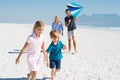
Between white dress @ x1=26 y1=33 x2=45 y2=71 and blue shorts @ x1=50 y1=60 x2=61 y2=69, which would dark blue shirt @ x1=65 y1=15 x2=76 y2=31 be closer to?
blue shorts @ x1=50 y1=60 x2=61 y2=69

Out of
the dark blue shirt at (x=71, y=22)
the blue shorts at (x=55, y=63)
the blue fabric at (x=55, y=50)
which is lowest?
the blue shorts at (x=55, y=63)

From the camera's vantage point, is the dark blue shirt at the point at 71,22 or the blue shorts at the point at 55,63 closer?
the blue shorts at the point at 55,63

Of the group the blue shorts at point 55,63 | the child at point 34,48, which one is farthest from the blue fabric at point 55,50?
the child at point 34,48

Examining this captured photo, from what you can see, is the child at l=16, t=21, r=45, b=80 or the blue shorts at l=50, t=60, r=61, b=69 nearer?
the child at l=16, t=21, r=45, b=80

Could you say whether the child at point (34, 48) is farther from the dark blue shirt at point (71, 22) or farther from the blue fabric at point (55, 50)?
the dark blue shirt at point (71, 22)

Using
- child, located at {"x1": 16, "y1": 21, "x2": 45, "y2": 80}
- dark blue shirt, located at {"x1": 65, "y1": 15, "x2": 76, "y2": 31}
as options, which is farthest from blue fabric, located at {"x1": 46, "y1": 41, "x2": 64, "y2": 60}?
dark blue shirt, located at {"x1": 65, "y1": 15, "x2": 76, "y2": 31}

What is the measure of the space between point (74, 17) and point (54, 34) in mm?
6407

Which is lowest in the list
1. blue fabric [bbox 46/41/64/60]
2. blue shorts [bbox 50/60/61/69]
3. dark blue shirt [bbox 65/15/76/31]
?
blue shorts [bbox 50/60/61/69]

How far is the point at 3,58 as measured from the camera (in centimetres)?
1295

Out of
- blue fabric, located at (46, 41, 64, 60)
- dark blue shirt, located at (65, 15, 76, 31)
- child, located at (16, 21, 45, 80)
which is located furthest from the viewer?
dark blue shirt, located at (65, 15, 76, 31)

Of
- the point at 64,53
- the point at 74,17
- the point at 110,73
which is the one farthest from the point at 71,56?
the point at 110,73

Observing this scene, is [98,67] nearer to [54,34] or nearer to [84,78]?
[84,78]

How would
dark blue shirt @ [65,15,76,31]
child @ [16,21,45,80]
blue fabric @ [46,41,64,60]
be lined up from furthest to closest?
dark blue shirt @ [65,15,76,31], blue fabric @ [46,41,64,60], child @ [16,21,45,80]

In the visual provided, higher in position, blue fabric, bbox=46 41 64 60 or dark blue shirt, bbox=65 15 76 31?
dark blue shirt, bbox=65 15 76 31
